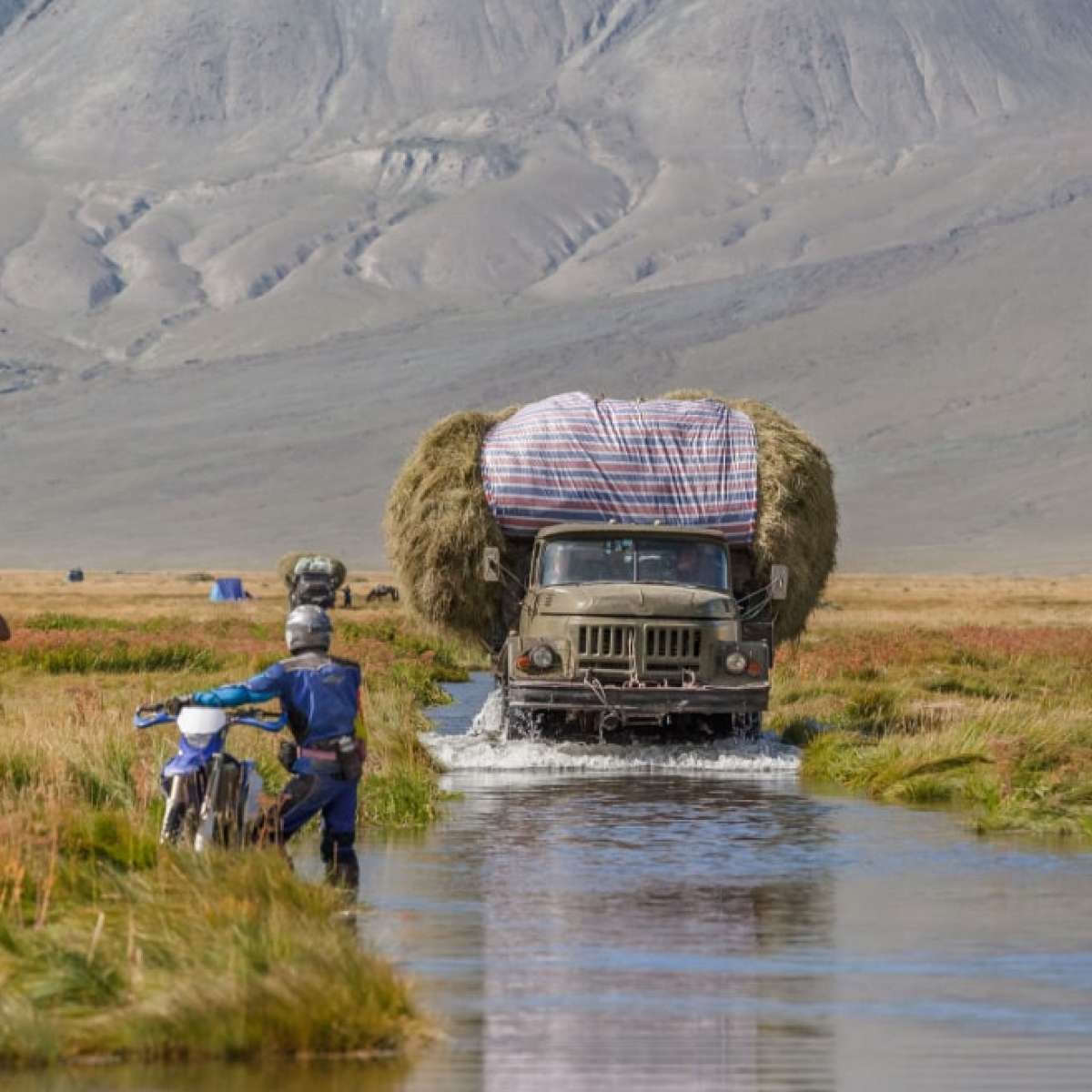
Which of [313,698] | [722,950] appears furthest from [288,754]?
[722,950]

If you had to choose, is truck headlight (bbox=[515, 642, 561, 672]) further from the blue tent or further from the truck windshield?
the blue tent

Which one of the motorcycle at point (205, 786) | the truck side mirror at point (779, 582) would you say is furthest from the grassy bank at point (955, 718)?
the motorcycle at point (205, 786)

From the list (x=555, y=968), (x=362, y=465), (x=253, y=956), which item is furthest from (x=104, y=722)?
(x=362, y=465)

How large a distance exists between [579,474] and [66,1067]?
730 inches

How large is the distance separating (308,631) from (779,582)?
12430 millimetres

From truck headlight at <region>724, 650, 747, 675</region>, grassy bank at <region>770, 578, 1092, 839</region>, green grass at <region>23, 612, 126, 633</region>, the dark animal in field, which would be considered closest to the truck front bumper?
truck headlight at <region>724, 650, 747, 675</region>

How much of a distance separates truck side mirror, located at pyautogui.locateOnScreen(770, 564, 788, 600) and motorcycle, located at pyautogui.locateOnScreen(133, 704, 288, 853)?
12.5 metres

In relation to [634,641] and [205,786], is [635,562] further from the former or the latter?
[205,786]

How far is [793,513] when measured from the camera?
28859 millimetres

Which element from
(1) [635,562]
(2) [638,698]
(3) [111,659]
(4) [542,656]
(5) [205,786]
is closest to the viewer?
(5) [205,786]

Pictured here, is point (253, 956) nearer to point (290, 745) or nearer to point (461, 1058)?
point (461, 1058)

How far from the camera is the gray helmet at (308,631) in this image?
47.0 ft

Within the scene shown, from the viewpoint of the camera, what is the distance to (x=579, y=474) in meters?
28.5

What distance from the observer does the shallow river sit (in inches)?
408
